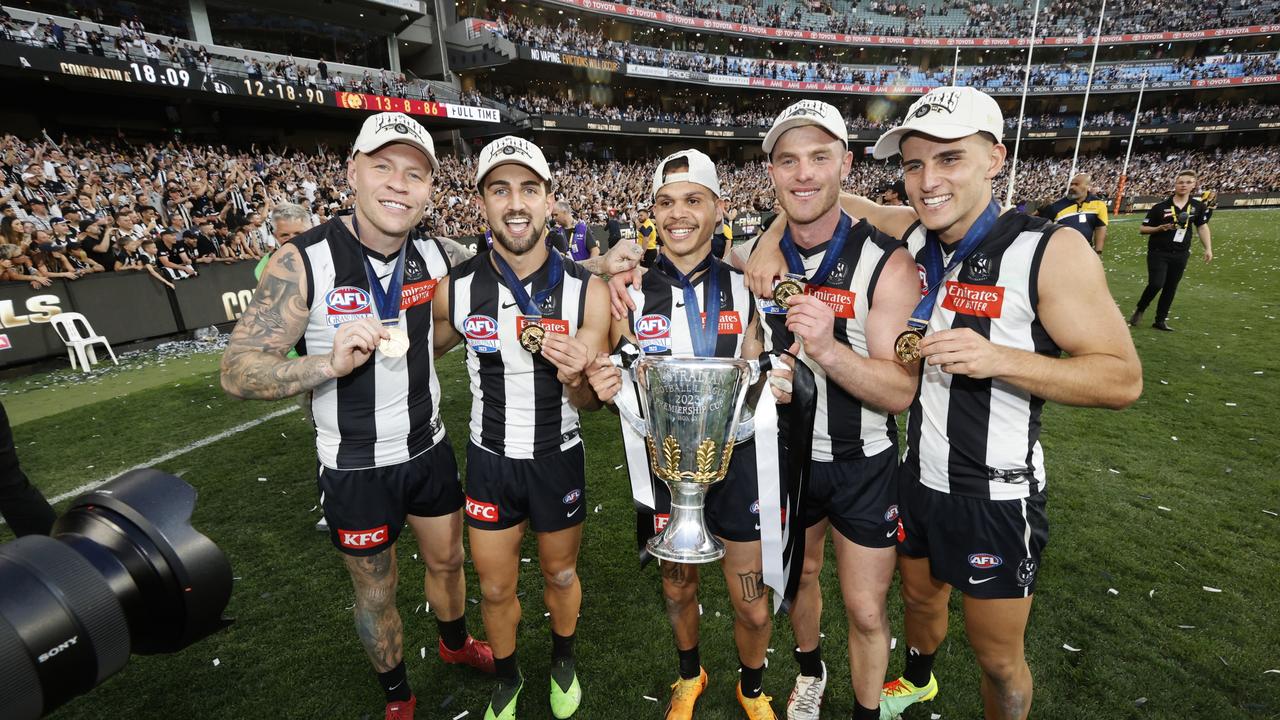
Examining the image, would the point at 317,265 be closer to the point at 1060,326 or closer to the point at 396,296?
the point at 396,296

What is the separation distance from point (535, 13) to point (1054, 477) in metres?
41.0

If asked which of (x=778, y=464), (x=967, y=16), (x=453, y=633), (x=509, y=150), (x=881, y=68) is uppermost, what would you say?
(x=967, y=16)

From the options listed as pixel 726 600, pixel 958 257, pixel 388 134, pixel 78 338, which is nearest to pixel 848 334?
pixel 958 257

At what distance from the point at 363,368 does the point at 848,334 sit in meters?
2.09

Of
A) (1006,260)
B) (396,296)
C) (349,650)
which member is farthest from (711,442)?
(349,650)

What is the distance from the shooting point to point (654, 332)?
2551 mm

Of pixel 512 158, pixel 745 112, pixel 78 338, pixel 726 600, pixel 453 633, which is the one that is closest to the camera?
pixel 512 158

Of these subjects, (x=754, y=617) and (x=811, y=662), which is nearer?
(x=754, y=617)

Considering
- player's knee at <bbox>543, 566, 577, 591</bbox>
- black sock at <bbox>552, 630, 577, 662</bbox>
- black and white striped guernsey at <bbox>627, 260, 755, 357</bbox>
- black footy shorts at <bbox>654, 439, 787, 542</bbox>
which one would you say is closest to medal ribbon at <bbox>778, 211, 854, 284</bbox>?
black and white striped guernsey at <bbox>627, 260, 755, 357</bbox>

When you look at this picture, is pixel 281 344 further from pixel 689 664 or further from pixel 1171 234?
pixel 1171 234

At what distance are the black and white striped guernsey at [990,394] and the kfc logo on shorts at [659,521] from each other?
1047 millimetres

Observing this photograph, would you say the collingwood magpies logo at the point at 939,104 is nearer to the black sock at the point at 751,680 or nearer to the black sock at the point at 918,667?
the black sock at the point at 918,667

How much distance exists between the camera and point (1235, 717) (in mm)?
2547

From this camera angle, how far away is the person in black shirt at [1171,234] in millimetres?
8297
